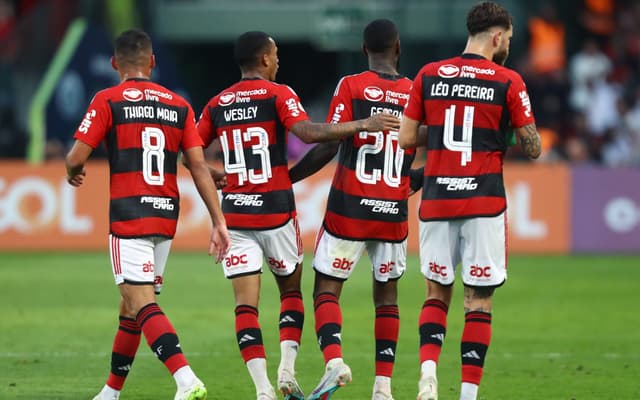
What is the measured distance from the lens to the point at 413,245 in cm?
2167

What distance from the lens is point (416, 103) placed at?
836 cm

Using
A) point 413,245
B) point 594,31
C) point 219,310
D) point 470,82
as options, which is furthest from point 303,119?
point 594,31

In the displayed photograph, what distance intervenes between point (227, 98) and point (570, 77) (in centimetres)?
1888

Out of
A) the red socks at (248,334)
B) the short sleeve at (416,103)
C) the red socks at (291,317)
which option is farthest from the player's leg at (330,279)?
the short sleeve at (416,103)

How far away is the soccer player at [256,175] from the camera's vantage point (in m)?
8.92

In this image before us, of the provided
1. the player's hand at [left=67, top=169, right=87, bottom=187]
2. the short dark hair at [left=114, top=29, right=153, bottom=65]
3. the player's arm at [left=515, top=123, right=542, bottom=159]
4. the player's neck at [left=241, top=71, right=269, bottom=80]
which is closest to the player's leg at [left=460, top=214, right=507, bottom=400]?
the player's arm at [left=515, top=123, right=542, bottom=159]

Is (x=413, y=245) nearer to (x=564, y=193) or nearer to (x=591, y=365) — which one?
(x=564, y=193)

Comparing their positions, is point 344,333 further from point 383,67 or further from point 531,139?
point 531,139

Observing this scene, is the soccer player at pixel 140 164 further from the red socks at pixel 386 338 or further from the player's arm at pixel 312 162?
the red socks at pixel 386 338

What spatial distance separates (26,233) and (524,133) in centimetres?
1460

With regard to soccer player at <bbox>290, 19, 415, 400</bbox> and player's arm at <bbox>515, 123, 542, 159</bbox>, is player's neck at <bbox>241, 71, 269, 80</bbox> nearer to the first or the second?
soccer player at <bbox>290, 19, 415, 400</bbox>

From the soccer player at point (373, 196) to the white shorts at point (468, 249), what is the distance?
587mm

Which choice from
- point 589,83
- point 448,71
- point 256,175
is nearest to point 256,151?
point 256,175

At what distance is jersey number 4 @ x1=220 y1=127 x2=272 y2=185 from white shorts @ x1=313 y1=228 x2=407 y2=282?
1.91 feet
